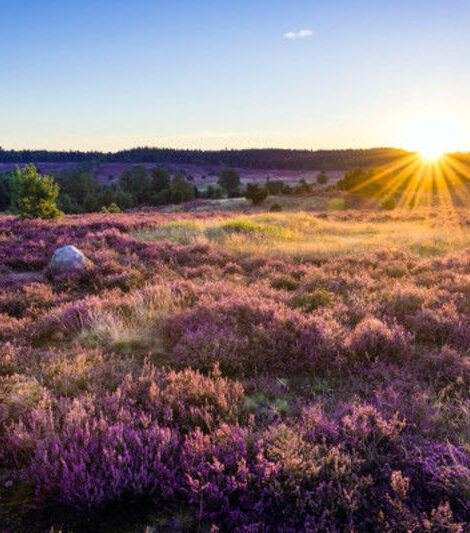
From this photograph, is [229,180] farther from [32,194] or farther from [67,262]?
[67,262]

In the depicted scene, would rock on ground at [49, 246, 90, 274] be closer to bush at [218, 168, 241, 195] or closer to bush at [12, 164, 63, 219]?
bush at [12, 164, 63, 219]

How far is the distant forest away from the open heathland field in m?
137

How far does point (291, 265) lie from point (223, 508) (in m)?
7.44

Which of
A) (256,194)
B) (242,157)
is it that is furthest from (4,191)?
(242,157)

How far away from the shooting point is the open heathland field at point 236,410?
2.18 meters

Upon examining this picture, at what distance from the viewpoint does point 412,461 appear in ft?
7.89

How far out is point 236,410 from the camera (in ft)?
9.87

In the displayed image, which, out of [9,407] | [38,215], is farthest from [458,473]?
[38,215]

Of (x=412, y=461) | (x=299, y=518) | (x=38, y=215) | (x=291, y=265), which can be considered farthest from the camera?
(x=38, y=215)

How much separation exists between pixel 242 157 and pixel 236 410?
152 meters

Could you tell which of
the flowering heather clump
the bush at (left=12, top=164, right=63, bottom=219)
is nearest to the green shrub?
the bush at (left=12, top=164, right=63, bottom=219)

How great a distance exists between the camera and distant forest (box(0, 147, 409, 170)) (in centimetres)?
13738

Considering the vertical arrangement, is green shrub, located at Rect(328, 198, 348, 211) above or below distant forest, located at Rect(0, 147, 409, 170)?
below

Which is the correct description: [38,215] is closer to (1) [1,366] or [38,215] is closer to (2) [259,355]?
(1) [1,366]
